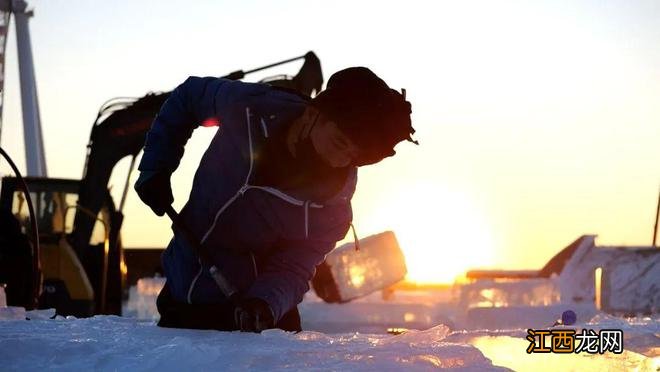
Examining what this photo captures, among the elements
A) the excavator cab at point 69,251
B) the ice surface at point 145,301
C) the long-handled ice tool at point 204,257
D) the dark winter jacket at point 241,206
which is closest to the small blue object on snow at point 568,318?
the dark winter jacket at point 241,206

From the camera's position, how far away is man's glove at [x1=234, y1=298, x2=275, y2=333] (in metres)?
3.14

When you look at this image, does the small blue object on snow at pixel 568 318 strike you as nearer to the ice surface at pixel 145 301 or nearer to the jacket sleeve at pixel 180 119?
the jacket sleeve at pixel 180 119

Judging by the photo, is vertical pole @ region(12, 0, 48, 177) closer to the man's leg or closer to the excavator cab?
the excavator cab

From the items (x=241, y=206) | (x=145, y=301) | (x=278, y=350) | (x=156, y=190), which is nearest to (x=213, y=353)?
(x=278, y=350)

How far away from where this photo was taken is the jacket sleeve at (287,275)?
338 centimetres

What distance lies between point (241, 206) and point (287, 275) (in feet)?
0.96

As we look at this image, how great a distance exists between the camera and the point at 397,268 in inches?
530

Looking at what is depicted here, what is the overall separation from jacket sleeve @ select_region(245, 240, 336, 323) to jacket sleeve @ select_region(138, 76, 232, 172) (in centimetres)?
50

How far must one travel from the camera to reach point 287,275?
3.51m

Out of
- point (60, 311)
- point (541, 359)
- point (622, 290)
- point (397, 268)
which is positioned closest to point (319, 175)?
point (541, 359)

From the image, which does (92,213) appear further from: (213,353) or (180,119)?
(213,353)

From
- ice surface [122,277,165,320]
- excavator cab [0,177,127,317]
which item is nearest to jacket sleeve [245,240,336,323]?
excavator cab [0,177,127,317]

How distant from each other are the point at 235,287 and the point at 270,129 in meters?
0.56

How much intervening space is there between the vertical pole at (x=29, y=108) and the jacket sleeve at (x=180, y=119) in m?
32.8
